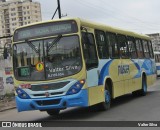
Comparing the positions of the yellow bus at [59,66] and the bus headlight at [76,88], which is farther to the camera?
the yellow bus at [59,66]

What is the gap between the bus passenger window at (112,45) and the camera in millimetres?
15641

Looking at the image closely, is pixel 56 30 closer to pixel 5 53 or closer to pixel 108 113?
pixel 5 53

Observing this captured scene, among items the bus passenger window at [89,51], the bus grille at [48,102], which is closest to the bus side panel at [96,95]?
the bus passenger window at [89,51]

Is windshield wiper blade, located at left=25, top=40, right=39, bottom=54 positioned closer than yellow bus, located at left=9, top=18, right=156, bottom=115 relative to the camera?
No

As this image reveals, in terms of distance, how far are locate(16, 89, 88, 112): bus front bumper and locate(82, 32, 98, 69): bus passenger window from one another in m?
1.04

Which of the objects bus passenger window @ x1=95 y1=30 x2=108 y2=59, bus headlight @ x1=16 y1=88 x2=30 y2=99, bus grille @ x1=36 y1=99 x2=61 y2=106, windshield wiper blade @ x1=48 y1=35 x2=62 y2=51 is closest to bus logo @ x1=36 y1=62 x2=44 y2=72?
windshield wiper blade @ x1=48 y1=35 x2=62 y2=51

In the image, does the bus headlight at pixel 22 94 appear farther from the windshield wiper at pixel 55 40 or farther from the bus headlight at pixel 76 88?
the windshield wiper at pixel 55 40

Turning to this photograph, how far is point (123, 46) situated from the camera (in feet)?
56.9

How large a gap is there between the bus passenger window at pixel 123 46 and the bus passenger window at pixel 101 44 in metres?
2.04

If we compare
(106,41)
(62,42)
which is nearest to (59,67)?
(62,42)

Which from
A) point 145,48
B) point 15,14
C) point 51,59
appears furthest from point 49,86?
point 15,14

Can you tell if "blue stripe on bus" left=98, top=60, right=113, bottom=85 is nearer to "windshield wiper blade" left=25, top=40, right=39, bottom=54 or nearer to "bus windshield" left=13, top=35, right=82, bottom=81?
"bus windshield" left=13, top=35, right=82, bottom=81

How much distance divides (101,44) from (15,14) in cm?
6349

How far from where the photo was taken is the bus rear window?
1278 cm
